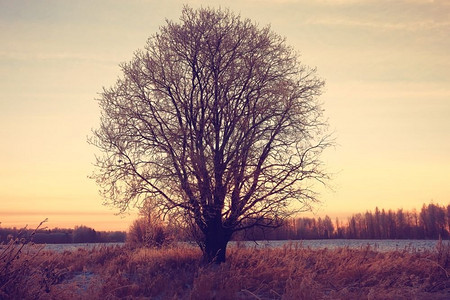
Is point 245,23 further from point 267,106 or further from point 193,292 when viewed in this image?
point 193,292

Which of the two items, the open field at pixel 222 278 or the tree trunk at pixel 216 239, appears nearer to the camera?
the open field at pixel 222 278

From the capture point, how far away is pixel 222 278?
11.9 metres

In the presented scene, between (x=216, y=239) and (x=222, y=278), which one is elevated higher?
(x=216, y=239)

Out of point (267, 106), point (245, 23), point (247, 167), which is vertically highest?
point (245, 23)

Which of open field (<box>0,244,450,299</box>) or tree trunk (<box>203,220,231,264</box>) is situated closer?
open field (<box>0,244,450,299</box>)

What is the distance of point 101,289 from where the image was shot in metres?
10.3

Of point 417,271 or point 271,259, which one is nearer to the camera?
point 417,271

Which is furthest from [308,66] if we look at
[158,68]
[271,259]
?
[271,259]

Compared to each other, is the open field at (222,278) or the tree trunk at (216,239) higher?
the tree trunk at (216,239)

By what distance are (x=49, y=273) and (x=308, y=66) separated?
484 inches

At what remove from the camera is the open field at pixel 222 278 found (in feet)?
28.5

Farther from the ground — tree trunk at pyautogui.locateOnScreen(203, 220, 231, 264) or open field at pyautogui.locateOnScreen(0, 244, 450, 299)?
tree trunk at pyautogui.locateOnScreen(203, 220, 231, 264)

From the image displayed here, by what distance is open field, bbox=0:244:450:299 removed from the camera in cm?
870

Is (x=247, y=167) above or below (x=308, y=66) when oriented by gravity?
below
